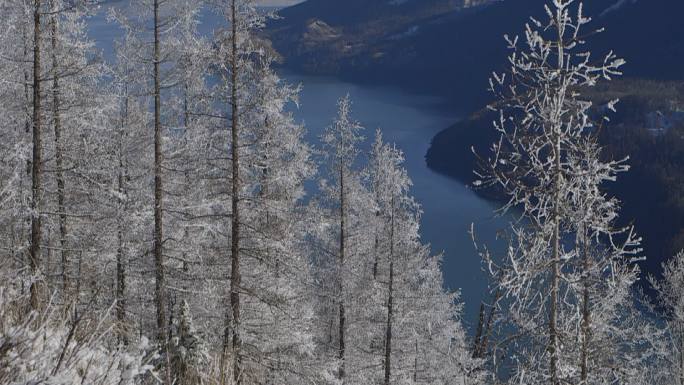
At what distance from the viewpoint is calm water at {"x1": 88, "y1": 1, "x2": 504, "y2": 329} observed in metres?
45.1

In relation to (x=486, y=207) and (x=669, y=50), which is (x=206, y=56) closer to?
(x=486, y=207)

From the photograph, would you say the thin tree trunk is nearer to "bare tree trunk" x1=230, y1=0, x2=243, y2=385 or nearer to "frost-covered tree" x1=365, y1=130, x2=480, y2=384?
"bare tree trunk" x1=230, y1=0, x2=243, y2=385

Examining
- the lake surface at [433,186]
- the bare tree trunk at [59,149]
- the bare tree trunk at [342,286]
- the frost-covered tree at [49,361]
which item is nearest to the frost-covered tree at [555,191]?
the lake surface at [433,186]

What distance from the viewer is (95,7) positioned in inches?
396

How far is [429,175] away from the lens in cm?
7981

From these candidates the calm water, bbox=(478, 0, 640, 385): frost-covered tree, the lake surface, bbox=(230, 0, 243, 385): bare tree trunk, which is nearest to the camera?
bbox=(478, 0, 640, 385): frost-covered tree

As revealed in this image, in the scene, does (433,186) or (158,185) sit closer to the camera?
(158,185)

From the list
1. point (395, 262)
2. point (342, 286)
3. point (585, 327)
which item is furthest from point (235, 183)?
point (395, 262)

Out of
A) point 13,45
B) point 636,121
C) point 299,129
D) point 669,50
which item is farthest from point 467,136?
point 13,45

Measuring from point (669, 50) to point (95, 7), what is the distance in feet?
556

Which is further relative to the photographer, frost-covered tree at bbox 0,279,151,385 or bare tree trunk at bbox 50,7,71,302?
bare tree trunk at bbox 50,7,71,302

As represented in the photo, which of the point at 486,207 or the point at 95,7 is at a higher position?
the point at 95,7

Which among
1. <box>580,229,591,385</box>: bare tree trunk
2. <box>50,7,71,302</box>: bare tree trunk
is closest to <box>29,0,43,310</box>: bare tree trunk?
<box>50,7,71,302</box>: bare tree trunk

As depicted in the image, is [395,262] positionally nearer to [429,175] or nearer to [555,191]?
[555,191]
